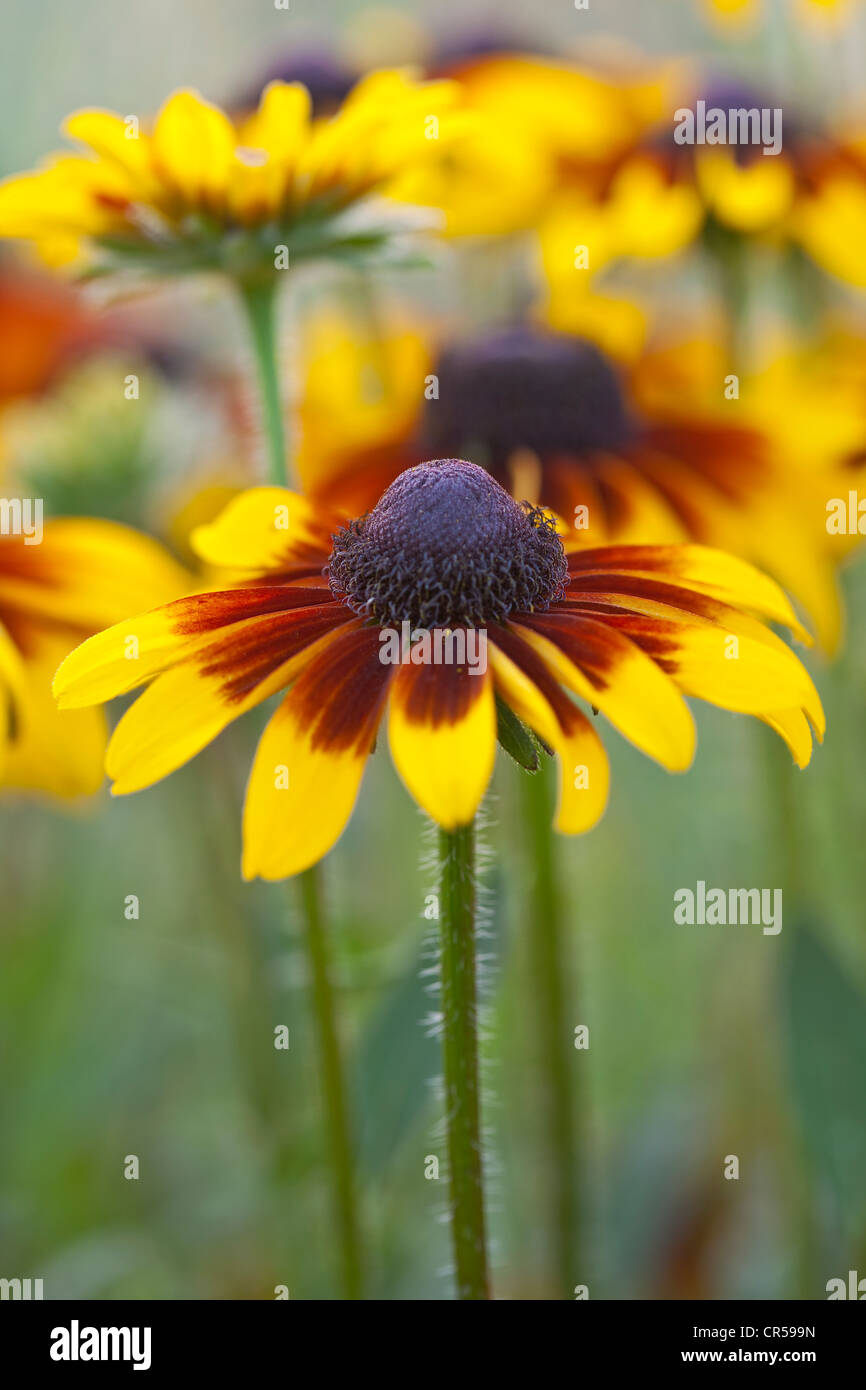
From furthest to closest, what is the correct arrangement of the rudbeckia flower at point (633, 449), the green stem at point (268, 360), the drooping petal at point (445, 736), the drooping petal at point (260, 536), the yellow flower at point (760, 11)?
the yellow flower at point (760, 11) → the rudbeckia flower at point (633, 449) → the green stem at point (268, 360) → the drooping petal at point (260, 536) → the drooping petal at point (445, 736)

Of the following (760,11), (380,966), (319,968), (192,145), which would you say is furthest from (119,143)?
(760,11)

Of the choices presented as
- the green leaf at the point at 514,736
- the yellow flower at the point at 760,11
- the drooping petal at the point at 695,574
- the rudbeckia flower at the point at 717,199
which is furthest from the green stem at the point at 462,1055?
the yellow flower at the point at 760,11

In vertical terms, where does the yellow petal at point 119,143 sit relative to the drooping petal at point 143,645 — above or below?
above

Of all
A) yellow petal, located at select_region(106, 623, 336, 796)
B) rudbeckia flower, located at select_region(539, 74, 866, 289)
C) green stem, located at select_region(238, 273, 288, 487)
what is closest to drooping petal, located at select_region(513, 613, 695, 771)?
yellow petal, located at select_region(106, 623, 336, 796)

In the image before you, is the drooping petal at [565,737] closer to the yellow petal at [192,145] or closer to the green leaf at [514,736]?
the green leaf at [514,736]

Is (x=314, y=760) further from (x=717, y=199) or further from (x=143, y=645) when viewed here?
(x=717, y=199)

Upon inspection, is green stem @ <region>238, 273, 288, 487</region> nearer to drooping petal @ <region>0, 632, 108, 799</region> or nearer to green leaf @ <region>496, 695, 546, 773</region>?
drooping petal @ <region>0, 632, 108, 799</region>

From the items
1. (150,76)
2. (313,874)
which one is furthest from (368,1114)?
(150,76)

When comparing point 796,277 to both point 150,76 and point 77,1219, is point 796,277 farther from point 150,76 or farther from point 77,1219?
point 77,1219
